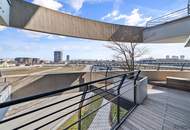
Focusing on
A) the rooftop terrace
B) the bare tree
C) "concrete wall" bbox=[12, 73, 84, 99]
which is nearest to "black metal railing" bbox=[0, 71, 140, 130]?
the rooftop terrace

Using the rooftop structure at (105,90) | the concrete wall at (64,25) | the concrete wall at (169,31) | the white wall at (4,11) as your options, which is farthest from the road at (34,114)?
the concrete wall at (169,31)

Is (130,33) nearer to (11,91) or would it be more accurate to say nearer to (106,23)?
(106,23)

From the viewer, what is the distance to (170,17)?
8.01 metres

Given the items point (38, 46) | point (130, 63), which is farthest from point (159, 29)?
point (38, 46)

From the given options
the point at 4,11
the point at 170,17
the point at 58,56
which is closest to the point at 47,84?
the point at 4,11

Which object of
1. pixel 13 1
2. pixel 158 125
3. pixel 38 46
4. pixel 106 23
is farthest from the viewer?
pixel 38 46

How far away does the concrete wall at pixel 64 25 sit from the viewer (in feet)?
19.1

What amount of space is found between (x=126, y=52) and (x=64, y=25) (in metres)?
3.35

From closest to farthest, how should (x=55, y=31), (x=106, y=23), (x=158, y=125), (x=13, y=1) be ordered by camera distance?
(x=158, y=125) < (x=13, y=1) < (x=55, y=31) < (x=106, y=23)

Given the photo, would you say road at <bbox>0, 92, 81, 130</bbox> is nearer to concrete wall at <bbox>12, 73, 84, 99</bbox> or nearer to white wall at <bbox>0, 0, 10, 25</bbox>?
concrete wall at <bbox>12, 73, 84, 99</bbox>

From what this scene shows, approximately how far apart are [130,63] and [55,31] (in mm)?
3955

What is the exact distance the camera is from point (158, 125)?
2814mm

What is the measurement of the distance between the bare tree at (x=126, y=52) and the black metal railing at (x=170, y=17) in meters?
1.47

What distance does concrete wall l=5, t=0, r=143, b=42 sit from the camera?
582cm
